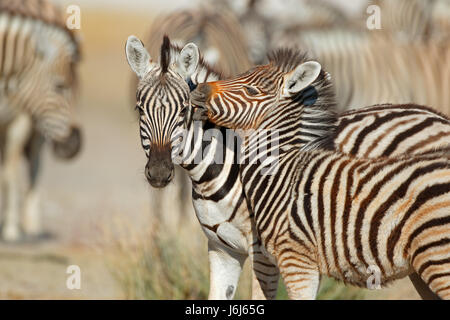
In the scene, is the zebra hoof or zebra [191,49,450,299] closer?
zebra [191,49,450,299]

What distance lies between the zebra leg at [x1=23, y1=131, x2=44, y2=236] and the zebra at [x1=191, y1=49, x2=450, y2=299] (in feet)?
25.8

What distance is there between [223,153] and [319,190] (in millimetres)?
887

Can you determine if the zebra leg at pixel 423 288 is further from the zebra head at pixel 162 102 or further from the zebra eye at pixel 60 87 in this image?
the zebra eye at pixel 60 87

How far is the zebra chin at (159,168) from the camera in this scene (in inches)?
227

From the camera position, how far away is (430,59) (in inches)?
559

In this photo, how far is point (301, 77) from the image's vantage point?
19.9ft

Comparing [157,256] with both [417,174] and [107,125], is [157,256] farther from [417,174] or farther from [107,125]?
[107,125]

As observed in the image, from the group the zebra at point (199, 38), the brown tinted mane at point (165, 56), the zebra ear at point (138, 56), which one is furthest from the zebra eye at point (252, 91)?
the zebra at point (199, 38)

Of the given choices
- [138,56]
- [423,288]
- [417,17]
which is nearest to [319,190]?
[423,288]

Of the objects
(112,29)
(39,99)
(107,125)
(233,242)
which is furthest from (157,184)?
(112,29)

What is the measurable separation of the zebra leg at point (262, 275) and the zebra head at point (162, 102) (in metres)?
0.83

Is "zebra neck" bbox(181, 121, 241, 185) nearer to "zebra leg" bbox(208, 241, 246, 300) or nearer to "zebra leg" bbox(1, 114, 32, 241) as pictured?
"zebra leg" bbox(208, 241, 246, 300)

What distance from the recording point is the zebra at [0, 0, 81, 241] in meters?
12.8

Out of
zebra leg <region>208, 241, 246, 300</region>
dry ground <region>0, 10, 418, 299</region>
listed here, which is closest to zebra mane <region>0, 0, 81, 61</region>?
dry ground <region>0, 10, 418, 299</region>
